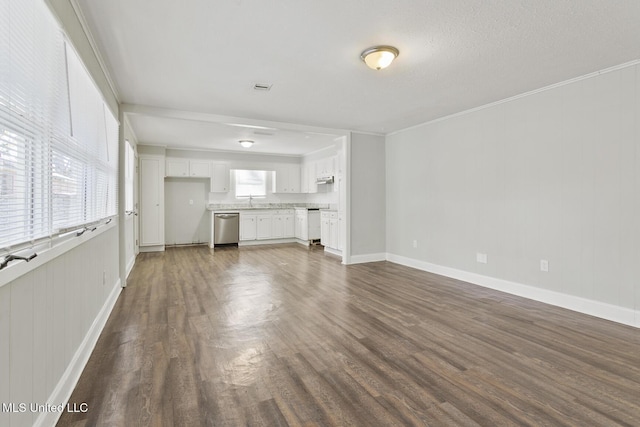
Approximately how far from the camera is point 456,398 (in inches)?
72.4

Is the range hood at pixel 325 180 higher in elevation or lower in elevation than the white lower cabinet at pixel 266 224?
higher

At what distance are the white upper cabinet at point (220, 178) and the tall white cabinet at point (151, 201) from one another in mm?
1279

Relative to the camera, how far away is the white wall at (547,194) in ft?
9.89

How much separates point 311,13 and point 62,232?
6.94 feet

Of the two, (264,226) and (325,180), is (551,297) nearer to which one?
(325,180)

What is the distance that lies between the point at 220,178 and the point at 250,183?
825mm

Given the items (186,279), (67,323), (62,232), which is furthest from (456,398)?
(186,279)

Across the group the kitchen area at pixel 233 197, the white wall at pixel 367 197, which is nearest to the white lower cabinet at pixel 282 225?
the kitchen area at pixel 233 197

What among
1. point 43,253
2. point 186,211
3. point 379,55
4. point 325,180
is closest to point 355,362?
point 43,253

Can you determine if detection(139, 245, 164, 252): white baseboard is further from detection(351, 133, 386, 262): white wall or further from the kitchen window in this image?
detection(351, 133, 386, 262): white wall

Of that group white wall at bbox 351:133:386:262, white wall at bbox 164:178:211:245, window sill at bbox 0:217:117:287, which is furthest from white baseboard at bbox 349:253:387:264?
white wall at bbox 164:178:211:245

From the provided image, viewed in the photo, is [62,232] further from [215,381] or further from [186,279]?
[186,279]

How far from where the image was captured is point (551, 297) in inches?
140

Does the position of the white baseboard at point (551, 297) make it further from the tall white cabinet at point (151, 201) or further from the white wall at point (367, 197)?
the tall white cabinet at point (151, 201)
